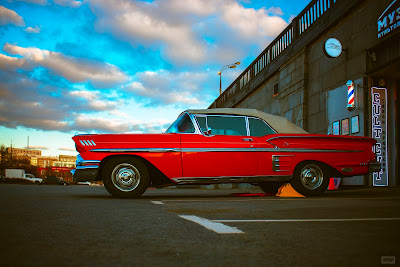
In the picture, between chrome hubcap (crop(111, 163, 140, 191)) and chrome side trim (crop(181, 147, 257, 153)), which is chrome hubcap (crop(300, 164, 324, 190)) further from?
chrome hubcap (crop(111, 163, 140, 191))

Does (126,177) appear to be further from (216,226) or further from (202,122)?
(216,226)

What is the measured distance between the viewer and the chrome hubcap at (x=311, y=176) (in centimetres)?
775

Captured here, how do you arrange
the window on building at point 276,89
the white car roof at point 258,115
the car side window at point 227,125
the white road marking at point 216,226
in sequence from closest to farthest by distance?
the white road marking at point 216,226 → the car side window at point 227,125 → the white car roof at point 258,115 → the window on building at point 276,89

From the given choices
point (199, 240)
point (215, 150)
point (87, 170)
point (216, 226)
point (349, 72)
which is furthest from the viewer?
point (349, 72)

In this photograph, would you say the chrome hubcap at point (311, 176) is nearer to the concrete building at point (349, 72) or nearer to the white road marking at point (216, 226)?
the concrete building at point (349, 72)

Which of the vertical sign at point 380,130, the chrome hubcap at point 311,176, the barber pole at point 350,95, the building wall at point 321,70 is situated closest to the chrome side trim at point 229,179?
the chrome hubcap at point 311,176

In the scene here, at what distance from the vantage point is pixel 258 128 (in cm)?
781

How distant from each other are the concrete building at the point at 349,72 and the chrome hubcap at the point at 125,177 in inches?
136

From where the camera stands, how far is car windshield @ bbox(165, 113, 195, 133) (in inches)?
301

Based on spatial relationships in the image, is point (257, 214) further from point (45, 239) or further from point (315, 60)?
point (315, 60)

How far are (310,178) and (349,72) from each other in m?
6.21

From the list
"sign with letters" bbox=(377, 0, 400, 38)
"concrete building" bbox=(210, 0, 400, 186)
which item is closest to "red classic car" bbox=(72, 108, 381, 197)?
"concrete building" bbox=(210, 0, 400, 186)

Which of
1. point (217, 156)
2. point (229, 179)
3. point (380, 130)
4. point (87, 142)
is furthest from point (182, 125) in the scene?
point (380, 130)

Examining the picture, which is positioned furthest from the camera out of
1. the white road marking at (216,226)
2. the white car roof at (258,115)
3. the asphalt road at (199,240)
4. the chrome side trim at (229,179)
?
the white car roof at (258,115)
